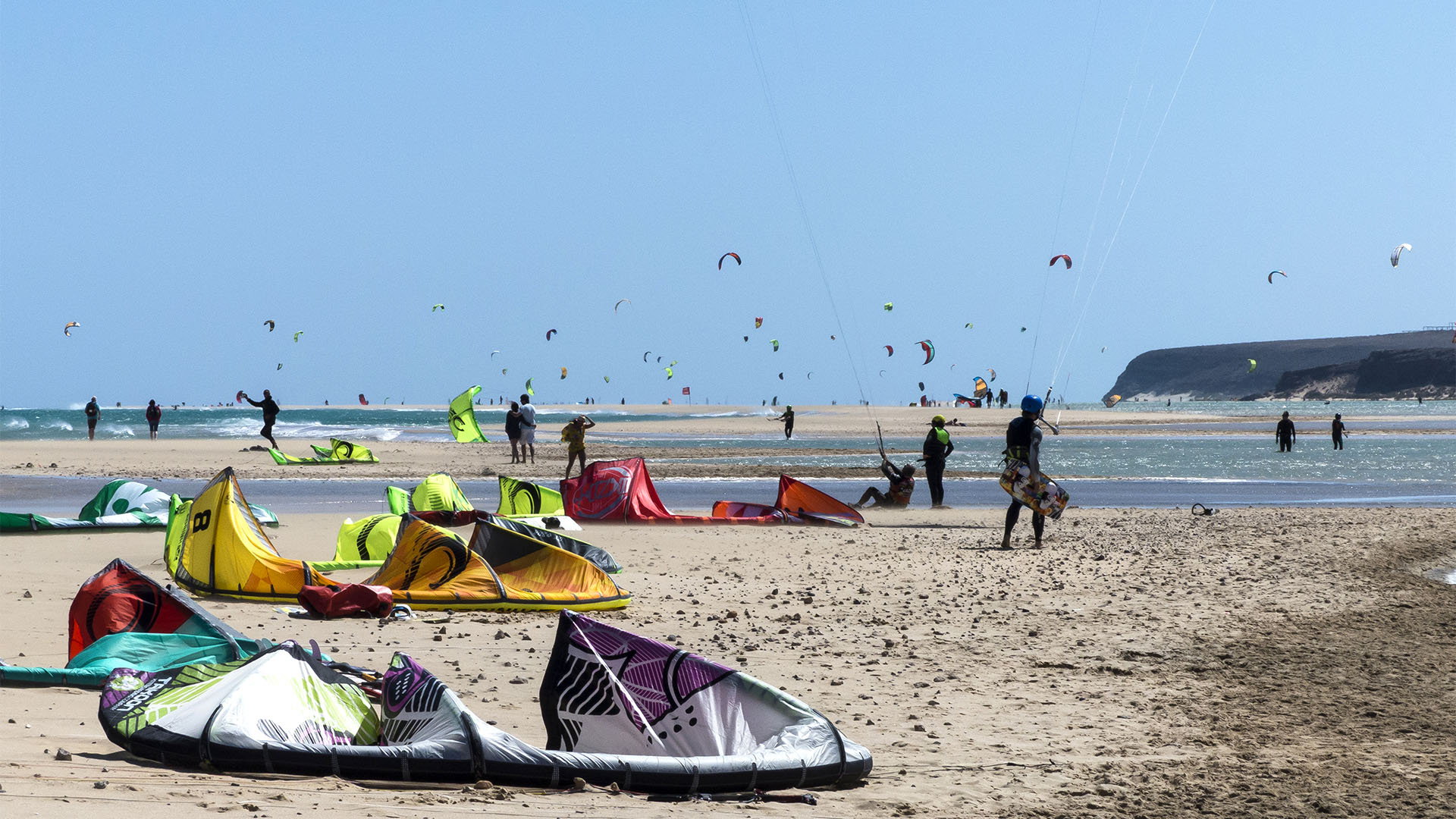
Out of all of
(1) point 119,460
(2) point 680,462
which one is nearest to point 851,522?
(2) point 680,462

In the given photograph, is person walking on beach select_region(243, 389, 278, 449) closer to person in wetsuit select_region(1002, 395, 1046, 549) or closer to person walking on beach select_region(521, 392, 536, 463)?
person walking on beach select_region(521, 392, 536, 463)

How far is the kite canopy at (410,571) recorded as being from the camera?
23.8 ft

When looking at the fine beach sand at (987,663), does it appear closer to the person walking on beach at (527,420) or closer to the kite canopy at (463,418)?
the person walking on beach at (527,420)

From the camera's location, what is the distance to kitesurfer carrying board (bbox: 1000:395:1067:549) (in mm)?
10844

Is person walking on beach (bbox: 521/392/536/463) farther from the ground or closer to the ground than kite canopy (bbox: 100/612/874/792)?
farther from the ground

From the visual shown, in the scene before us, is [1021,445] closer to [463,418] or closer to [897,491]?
[897,491]

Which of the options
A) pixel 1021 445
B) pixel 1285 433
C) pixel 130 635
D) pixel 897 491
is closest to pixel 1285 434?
pixel 1285 433

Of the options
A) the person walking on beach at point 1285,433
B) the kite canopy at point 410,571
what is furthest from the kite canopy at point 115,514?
the person walking on beach at point 1285,433

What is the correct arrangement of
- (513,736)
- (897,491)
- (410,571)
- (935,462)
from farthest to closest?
(935,462) < (897,491) < (410,571) < (513,736)

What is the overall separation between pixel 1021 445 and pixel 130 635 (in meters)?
7.77

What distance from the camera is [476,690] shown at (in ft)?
17.3

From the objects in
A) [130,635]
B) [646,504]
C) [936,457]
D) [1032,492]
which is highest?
[936,457]

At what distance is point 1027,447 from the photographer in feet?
35.6

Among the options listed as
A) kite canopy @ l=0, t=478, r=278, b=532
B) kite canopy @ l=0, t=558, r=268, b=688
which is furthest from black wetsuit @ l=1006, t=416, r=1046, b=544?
kite canopy @ l=0, t=558, r=268, b=688
